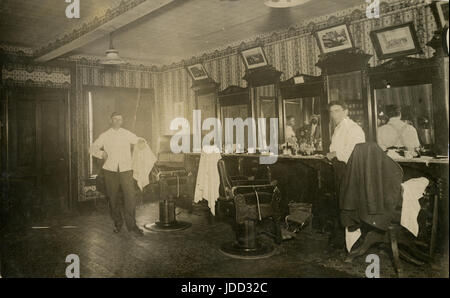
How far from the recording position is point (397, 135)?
435cm

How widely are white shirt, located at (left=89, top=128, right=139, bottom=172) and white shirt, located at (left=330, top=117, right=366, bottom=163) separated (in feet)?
8.52

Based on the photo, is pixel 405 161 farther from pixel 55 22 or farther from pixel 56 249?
pixel 55 22

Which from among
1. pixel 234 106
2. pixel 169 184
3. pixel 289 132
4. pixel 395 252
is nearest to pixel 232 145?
pixel 234 106

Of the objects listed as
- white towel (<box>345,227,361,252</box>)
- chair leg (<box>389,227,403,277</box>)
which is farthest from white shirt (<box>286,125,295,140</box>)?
chair leg (<box>389,227,403,277</box>)

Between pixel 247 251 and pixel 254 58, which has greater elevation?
pixel 254 58

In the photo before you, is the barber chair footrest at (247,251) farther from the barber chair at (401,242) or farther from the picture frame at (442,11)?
the picture frame at (442,11)

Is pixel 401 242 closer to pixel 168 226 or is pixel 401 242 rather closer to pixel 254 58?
pixel 168 226

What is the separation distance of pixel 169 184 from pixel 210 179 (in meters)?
1.37

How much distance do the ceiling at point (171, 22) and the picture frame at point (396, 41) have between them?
1.87 ft

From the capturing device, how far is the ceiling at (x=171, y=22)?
14.7 feet

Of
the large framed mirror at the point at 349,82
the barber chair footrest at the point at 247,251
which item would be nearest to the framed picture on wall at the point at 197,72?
the large framed mirror at the point at 349,82

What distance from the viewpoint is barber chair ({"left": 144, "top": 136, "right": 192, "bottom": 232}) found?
196 inches

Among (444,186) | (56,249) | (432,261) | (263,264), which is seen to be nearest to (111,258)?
(56,249)
